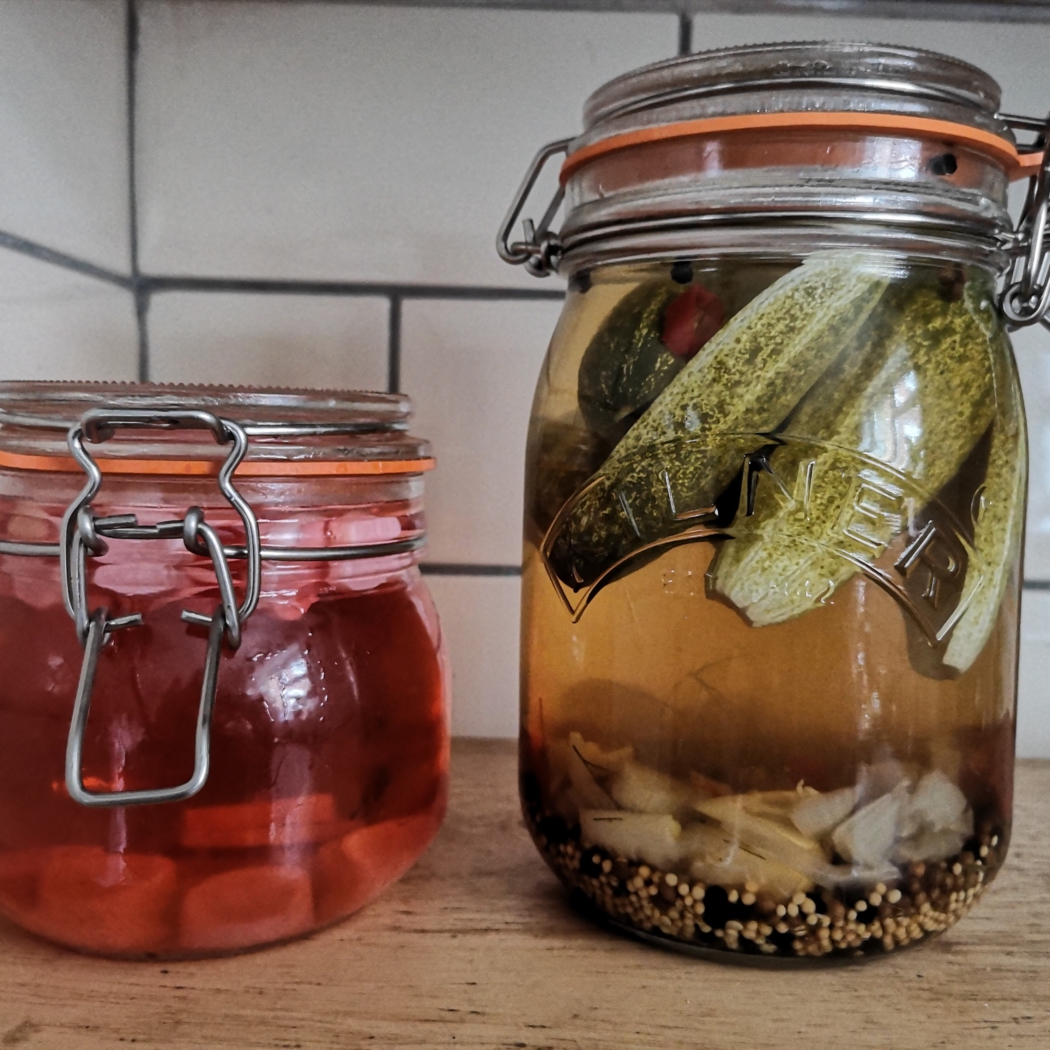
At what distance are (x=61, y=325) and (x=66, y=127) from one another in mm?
102

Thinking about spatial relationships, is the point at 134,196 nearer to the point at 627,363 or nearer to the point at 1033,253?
the point at 627,363

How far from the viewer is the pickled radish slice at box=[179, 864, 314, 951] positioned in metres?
0.31

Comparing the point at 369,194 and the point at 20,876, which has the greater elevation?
the point at 369,194

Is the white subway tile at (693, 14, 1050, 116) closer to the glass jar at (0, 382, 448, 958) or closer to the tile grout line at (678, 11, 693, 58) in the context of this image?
the tile grout line at (678, 11, 693, 58)

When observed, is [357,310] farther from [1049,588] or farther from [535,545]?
[1049,588]

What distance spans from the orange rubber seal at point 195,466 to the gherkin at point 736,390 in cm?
10

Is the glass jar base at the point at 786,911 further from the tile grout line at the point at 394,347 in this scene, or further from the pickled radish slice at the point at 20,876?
the tile grout line at the point at 394,347

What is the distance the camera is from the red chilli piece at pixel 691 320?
0.32m

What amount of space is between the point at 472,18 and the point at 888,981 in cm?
52

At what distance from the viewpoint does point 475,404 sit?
56 centimetres

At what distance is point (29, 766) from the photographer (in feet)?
1.02

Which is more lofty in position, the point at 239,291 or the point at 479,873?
the point at 239,291

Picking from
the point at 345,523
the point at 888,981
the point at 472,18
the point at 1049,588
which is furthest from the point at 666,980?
the point at 472,18

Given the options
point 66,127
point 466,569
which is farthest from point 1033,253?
point 66,127
